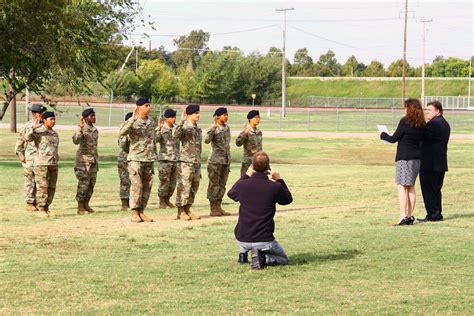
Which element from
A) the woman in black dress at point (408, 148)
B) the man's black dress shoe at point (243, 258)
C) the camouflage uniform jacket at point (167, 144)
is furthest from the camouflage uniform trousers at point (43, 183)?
the man's black dress shoe at point (243, 258)

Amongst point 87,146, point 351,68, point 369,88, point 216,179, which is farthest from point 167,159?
point 351,68

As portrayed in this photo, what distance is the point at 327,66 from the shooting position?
18575 cm

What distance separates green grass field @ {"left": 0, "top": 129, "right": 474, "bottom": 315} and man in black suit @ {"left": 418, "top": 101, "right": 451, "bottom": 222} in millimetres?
415

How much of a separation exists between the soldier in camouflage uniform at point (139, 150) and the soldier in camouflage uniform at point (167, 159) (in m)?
1.91

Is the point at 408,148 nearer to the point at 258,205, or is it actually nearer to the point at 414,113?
the point at 414,113

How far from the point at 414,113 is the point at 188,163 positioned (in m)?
4.12

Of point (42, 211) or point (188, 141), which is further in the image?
point (42, 211)

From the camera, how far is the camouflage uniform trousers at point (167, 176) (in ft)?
63.7

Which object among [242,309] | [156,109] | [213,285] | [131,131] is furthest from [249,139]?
[156,109]

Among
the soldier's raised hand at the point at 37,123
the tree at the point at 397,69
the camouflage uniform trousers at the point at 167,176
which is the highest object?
the tree at the point at 397,69

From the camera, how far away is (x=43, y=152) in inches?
726

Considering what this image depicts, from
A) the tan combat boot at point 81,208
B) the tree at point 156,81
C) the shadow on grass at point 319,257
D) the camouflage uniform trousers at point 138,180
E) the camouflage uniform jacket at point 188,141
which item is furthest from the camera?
the tree at point 156,81

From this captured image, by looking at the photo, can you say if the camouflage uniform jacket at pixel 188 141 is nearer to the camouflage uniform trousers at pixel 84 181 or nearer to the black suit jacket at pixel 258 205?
the camouflage uniform trousers at pixel 84 181

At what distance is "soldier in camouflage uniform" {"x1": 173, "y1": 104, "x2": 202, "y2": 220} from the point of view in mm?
17047
